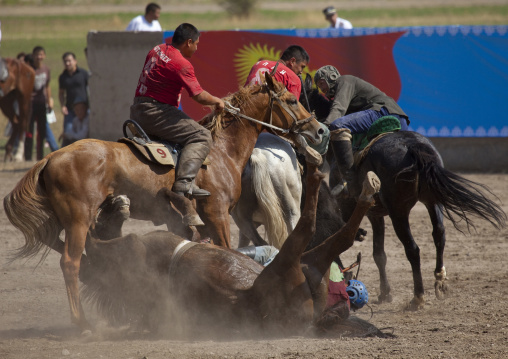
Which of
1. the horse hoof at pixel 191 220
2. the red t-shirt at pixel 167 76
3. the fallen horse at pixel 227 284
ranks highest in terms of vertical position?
the red t-shirt at pixel 167 76

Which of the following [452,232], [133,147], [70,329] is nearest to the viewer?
[70,329]

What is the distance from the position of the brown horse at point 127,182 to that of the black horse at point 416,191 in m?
0.69

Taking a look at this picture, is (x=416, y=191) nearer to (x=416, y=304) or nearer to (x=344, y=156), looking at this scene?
(x=344, y=156)

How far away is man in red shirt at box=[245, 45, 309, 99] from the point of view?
709 centimetres

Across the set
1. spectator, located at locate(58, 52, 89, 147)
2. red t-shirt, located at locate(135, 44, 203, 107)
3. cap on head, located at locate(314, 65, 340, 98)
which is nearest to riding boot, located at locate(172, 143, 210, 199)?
red t-shirt, located at locate(135, 44, 203, 107)

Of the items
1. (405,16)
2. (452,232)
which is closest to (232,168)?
(452,232)

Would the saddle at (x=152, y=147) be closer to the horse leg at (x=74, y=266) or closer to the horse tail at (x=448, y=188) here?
the horse leg at (x=74, y=266)

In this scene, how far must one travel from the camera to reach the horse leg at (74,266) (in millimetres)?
5172

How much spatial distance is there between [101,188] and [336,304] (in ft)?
6.82

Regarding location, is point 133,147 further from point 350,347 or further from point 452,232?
point 452,232

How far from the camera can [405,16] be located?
117 ft

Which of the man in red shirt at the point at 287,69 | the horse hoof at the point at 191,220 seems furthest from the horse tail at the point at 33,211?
the man in red shirt at the point at 287,69

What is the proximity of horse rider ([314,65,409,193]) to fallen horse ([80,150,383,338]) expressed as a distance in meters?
2.16

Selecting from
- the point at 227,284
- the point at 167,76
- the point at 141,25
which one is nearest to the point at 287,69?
the point at 167,76
